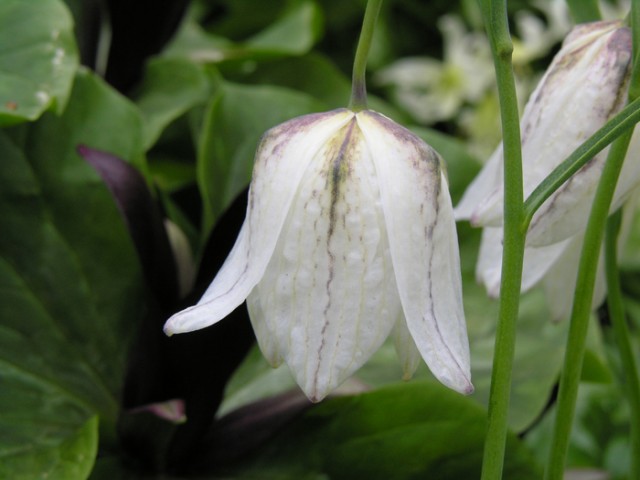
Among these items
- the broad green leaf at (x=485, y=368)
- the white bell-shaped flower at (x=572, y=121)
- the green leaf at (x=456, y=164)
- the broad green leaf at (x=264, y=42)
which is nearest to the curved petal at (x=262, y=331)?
the white bell-shaped flower at (x=572, y=121)

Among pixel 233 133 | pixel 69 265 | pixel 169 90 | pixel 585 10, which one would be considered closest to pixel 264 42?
pixel 169 90

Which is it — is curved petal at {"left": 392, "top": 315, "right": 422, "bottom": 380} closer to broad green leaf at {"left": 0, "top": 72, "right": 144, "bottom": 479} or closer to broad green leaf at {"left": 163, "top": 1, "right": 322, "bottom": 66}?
broad green leaf at {"left": 0, "top": 72, "right": 144, "bottom": 479}

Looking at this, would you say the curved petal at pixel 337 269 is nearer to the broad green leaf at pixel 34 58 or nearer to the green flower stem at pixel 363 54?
the green flower stem at pixel 363 54

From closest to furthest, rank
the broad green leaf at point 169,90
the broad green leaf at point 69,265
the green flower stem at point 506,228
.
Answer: the green flower stem at point 506,228 → the broad green leaf at point 69,265 → the broad green leaf at point 169,90

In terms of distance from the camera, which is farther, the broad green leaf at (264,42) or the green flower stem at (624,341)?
the broad green leaf at (264,42)

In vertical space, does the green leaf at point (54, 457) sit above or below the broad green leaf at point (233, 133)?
below

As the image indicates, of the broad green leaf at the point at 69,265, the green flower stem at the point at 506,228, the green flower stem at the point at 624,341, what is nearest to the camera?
the green flower stem at the point at 506,228

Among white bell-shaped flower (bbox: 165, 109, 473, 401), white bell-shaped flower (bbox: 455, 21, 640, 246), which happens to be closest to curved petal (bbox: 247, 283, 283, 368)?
white bell-shaped flower (bbox: 165, 109, 473, 401)

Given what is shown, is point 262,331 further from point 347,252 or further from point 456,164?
point 456,164
